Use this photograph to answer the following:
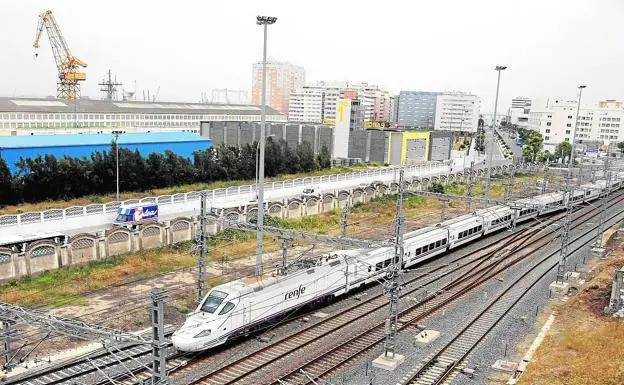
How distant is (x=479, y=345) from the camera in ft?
66.4

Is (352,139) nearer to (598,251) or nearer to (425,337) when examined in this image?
(598,251)

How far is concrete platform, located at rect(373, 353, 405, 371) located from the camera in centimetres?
1800

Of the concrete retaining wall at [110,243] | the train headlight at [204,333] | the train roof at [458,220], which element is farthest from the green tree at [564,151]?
the train headlight at [204,333]

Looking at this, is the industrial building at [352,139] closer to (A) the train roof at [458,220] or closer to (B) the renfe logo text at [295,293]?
(A) the train roof at [458,220]

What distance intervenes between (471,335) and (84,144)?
37.5m

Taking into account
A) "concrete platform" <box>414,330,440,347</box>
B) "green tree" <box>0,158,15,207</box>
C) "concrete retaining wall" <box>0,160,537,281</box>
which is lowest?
"concrete platform" <box>414,330,440,347</box>

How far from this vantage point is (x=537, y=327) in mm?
22266

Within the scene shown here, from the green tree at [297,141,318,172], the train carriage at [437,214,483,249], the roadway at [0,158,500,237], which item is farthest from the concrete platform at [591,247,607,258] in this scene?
the green tree at [297,141,318,172]

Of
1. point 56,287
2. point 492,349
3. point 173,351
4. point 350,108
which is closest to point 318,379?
point 173,351

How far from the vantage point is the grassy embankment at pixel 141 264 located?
23.9 m

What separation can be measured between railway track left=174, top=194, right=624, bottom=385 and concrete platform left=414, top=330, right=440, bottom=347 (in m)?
1.08

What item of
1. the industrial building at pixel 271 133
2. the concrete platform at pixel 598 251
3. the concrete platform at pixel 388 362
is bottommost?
the concrete platform at pixel 388 362

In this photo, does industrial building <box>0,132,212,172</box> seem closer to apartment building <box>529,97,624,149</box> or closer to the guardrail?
the guardrail

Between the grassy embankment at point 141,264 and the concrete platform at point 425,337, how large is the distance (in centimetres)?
1019
